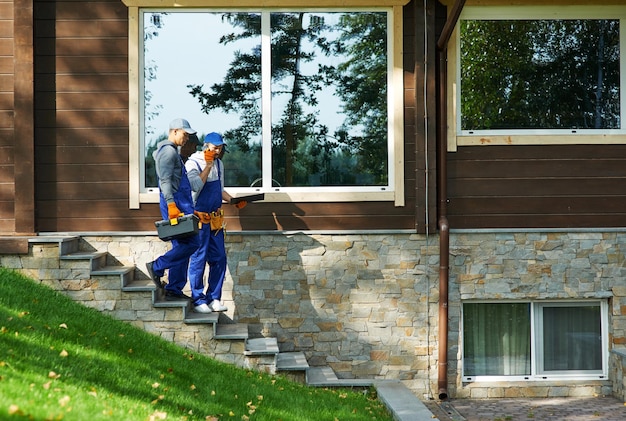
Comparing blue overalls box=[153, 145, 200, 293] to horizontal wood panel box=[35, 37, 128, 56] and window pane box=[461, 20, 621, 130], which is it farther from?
window pane box=[461, 20, 621, 130]

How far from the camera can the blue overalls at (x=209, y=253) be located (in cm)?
923

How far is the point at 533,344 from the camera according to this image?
10.1 metres

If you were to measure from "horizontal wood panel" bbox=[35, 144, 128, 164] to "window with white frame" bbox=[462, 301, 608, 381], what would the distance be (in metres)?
4.31

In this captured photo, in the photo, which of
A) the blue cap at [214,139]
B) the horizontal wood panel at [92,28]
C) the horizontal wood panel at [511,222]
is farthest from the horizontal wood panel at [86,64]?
the horizontal wood panel at [511,222]

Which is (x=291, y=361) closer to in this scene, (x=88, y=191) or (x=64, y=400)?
(x=88, y=191)

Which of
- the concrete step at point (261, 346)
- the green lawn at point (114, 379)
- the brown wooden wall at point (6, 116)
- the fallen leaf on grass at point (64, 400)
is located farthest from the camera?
the brown wooden wall at point (6, 116)

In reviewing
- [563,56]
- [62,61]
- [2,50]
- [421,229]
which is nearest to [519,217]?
[421,229]

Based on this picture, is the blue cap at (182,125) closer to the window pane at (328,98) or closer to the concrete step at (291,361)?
the window pane at (328,98)

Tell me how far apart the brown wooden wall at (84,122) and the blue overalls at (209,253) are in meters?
0.57

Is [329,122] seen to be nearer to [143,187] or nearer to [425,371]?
[143,187]

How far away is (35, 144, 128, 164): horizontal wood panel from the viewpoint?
980 cm

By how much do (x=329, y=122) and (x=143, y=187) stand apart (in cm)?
224

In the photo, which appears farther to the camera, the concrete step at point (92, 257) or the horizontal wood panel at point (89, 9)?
the horizontal wood panel at point (89, 9)

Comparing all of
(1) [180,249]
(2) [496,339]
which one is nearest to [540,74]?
(2) [496,339]
